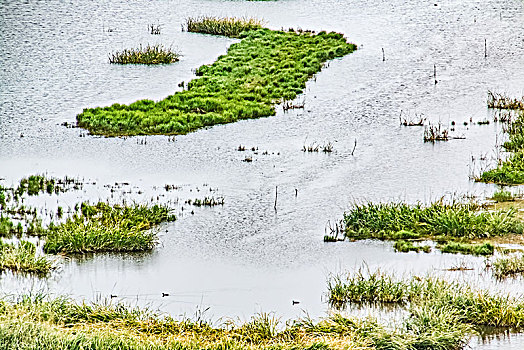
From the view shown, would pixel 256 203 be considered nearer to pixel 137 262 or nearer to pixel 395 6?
pixel 137 262

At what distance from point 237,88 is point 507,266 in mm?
23458

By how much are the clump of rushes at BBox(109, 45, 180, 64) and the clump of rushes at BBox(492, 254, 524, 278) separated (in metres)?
31.6

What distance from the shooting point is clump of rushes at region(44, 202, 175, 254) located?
24.0m

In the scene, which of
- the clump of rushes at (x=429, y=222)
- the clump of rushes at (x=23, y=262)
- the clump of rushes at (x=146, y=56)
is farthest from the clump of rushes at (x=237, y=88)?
the clump of rushes at (x=23, y=262)

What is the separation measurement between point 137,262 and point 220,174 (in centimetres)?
871

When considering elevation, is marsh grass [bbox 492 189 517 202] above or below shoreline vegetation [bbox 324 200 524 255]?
above

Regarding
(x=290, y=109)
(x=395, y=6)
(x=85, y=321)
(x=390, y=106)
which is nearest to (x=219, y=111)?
(x=290, y=109)

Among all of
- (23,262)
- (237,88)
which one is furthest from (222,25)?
(23,262)

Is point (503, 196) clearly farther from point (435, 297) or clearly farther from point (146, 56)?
point (146, 56)

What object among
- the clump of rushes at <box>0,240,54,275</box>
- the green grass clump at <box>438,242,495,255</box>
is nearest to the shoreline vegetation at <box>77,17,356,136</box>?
the clump of rushes at <box>0,240,54,275</box>

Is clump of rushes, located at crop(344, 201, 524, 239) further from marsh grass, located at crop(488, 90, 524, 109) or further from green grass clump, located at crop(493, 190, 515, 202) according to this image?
marsh grass, located at crop(488, 90, 524, 109)

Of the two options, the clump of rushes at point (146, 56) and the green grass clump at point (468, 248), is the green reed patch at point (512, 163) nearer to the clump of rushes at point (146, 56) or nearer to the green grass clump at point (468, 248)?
the green grass clump at point (468, 248)

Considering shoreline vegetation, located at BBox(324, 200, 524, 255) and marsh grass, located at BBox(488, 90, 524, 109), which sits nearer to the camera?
shoreline vegetation, located at BBox(324, 200, 524, 255)

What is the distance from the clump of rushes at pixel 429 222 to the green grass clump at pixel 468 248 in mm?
858
